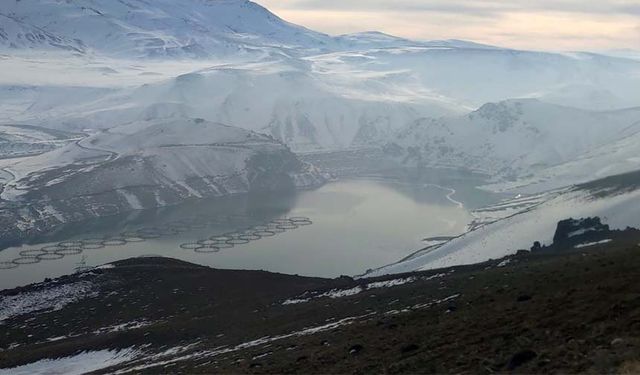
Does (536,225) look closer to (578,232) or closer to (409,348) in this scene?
(578,232)

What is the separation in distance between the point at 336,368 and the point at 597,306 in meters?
7.69

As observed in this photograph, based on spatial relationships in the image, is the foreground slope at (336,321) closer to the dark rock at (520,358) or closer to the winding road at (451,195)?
the dark rock at (520,358)

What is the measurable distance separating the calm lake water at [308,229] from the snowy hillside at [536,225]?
645 inches

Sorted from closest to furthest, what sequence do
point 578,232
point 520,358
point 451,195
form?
point 520,358, point 578,232, point 451,195

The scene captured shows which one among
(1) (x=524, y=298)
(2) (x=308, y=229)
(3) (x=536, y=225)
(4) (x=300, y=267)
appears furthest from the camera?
(2) (x=308, y=229)

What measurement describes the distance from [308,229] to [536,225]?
52.1m

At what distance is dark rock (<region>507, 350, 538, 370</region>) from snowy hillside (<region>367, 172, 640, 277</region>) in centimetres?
5079

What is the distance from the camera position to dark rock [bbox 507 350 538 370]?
17.1m

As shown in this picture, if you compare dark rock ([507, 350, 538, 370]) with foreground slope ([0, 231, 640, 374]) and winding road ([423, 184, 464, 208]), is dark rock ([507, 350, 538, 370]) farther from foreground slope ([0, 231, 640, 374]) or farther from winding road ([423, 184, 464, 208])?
winding road ([423, 184, 464, 208])

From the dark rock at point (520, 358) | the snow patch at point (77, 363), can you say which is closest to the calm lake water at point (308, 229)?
the snow patch at point (77, 363)

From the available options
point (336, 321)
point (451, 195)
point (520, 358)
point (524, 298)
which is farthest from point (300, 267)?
point (451, 195)

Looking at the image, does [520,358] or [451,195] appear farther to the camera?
[451,195]

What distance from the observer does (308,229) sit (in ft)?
405

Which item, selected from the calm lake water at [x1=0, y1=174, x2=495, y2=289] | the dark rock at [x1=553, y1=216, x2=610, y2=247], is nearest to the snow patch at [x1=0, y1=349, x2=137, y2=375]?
the dark rock at [x1=553, y1=216, x2=610, y2=247]
